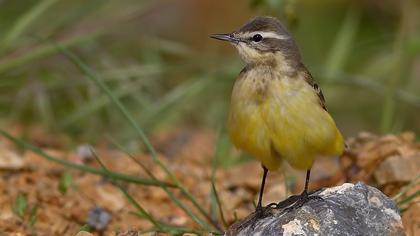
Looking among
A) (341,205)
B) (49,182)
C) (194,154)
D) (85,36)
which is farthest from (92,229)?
(194,154)

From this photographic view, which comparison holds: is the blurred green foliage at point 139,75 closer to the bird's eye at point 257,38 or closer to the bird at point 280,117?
the bird's eye at point 257,38

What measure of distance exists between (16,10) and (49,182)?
9.50 ft

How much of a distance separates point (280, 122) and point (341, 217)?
0.68m

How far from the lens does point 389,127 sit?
671cm

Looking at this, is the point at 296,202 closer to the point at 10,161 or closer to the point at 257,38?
the point at 257,38

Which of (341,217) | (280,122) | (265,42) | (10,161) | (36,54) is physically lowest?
(341,217)

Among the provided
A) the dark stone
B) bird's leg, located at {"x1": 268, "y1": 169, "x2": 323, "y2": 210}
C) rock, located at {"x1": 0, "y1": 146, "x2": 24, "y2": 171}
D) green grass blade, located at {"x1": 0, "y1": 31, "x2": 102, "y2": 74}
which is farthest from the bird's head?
green grass blade, located at {"x1": 0, "y1": 31, "x2": 102, "y2": 74}

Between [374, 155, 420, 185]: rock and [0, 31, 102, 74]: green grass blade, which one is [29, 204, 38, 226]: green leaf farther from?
[374, 155, 420, 185]: rock

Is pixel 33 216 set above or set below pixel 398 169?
above

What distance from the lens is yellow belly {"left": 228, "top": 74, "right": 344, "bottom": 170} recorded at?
4.73 m

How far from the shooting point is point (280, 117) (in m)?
4.73

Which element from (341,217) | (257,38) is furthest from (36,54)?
(341,217)

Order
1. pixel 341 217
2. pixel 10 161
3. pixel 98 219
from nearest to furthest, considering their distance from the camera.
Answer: pixel 341 217, pixel 98 219, pixel 10 161

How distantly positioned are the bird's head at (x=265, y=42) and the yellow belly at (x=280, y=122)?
0.70ft
